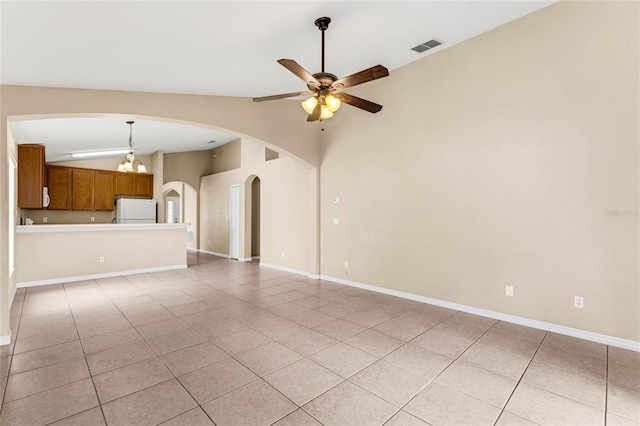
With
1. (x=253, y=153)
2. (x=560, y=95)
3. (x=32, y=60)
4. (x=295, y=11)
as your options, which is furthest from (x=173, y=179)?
(x=560, y=95)

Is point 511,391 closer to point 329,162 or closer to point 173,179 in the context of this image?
point 329,162

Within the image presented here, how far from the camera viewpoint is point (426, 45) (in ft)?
12.7

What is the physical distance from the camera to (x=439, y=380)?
2.31 m

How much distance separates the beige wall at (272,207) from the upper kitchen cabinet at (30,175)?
4.04 m

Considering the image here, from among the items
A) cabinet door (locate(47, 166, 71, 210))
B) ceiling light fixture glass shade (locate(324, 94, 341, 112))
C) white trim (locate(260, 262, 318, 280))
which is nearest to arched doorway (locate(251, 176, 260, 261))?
white trim (locate(260, 262, 318, 280))

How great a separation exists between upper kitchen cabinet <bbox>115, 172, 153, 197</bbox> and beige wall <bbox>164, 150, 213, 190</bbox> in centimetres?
55

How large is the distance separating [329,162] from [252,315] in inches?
125

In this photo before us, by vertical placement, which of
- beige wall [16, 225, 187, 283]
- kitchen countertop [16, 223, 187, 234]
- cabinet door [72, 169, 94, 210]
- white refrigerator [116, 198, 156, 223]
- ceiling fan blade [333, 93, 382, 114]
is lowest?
beige wall [16, 225, 187, 283]

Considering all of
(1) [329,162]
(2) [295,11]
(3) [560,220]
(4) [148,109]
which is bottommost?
(3) [560,220]

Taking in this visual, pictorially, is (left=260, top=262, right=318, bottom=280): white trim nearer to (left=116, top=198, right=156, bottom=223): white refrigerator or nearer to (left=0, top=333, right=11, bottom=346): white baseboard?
(left=116, top=198, right=156, bottom=223): white refrigerator

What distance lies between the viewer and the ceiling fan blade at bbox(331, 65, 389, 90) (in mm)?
2529

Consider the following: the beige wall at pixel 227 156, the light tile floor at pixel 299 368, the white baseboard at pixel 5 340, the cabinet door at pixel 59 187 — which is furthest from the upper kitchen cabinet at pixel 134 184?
the white baseboard at pixel 5 340

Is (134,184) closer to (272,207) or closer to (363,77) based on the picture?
(272,207)

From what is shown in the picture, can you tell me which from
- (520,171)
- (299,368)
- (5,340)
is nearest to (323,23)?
(520,171)
